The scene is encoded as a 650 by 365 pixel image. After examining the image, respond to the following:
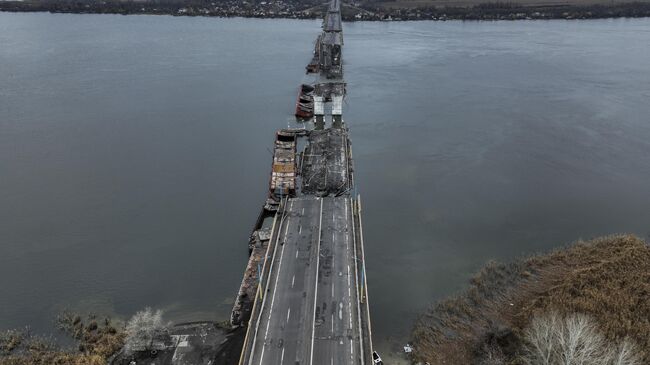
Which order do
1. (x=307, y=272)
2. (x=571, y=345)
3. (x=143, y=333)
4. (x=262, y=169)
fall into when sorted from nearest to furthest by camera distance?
(x=571, y=345) < (x=143, y=333) < (x=307, y=272) < (x=262, y=169)

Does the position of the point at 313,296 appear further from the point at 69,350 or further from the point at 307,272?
the point at 69,350

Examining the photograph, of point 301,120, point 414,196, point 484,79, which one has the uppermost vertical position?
point 484,79

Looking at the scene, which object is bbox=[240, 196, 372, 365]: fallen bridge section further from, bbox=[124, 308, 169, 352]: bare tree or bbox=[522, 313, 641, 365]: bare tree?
bbox=[522, 313, 641, 365]: bare tree

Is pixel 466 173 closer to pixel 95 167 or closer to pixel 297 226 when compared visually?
pixel 297 226

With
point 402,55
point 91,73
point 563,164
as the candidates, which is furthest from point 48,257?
point 402,55

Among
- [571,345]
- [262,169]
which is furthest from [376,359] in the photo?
[262,169]

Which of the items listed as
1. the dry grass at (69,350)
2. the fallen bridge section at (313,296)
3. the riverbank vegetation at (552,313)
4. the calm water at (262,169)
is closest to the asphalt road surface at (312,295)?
the fallen bridge section at (313,296)

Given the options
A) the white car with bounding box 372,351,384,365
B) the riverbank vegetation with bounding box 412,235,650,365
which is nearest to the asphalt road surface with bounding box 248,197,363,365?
the white car with bounding box 372,351,384,365
